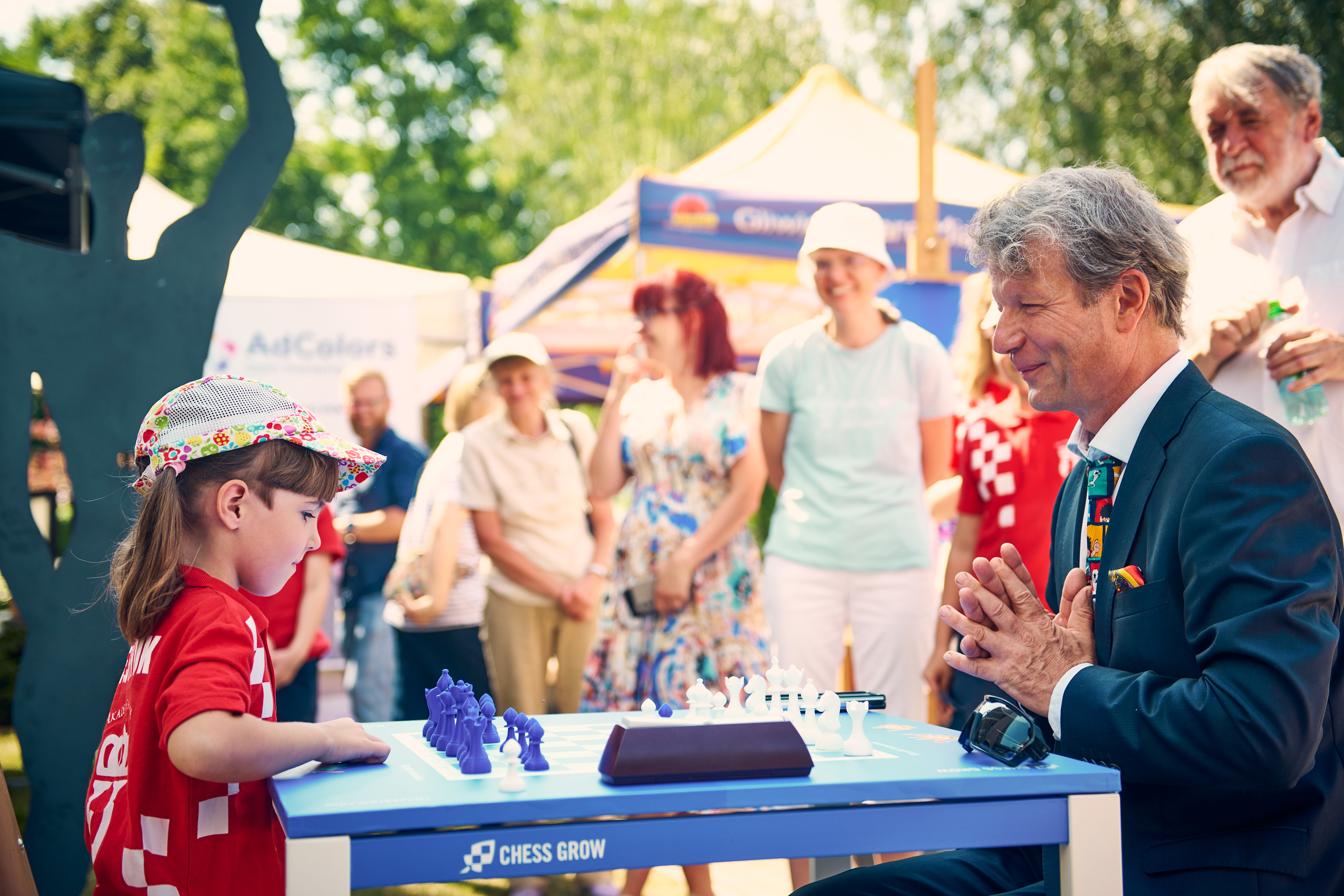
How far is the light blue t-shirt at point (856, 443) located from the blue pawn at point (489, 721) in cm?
215

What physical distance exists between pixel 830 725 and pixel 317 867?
2.49 ft

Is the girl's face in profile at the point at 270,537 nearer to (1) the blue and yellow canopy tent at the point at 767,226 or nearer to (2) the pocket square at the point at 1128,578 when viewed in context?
(2) the pocket square at the point at 1128,578

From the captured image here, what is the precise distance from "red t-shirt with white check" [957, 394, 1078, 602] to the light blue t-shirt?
22cm

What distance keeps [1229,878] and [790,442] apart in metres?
2.47

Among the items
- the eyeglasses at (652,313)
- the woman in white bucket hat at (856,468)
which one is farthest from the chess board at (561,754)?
the eyeglasses at (652,313)

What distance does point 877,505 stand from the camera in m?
3.71

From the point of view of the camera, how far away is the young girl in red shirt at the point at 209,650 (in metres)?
1.46

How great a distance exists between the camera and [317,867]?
3.94 ft

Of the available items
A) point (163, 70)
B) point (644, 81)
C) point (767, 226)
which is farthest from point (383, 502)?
point (163, 70)

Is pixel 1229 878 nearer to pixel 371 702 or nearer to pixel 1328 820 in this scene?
pixel 1328 820

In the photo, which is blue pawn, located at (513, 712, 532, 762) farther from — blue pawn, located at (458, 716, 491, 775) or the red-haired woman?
→ the red-haired woman

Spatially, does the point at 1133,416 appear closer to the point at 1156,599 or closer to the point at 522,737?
the point at 1156,599

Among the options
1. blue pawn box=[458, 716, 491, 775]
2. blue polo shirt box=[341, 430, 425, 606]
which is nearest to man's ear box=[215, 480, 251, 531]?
blue pawn box=[458, 716, 491, 775]

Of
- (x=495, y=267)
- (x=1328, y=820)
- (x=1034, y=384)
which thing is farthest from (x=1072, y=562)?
(x=495, y=267)
